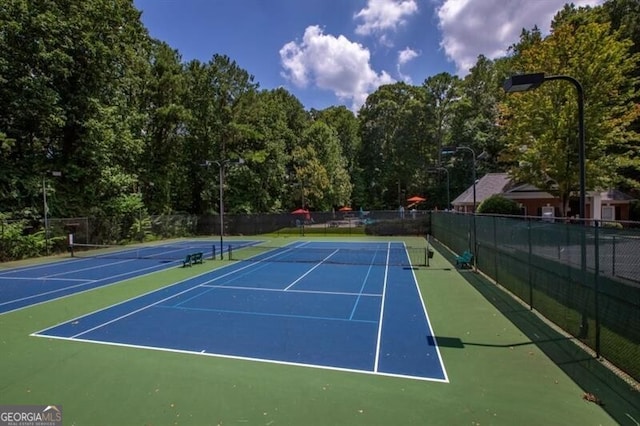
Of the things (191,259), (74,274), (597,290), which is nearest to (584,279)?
(597,290)

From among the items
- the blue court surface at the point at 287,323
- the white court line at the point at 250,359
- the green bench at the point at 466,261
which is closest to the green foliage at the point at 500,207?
the green bench at the point at 466,261

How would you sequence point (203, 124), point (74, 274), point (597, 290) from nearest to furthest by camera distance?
point (597, 290), point (74, 274), point (203, 124)

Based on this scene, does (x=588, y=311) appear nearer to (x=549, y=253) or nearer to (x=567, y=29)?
(x=549, y=253)

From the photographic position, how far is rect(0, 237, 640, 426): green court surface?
4.64m

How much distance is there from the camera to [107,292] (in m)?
12.5

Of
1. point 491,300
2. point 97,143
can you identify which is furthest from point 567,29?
point 97,143

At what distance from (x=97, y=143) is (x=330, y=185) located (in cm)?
2865

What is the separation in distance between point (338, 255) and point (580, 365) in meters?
16.0

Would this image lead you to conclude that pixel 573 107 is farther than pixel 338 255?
No

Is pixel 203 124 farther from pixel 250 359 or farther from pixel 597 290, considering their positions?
pixel 597 290

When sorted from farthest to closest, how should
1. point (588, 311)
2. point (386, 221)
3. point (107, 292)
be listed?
point (386, 221)
point (107, 292)
point (588, 311)

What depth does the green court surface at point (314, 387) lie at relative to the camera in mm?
4641

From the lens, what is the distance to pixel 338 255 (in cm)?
2167

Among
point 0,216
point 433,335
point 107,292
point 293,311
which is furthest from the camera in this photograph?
point 0,216
